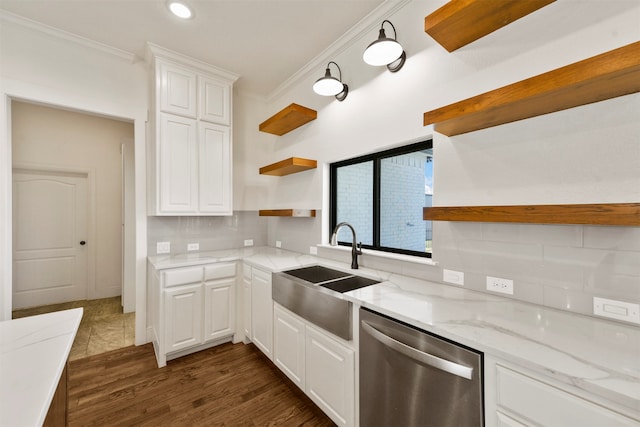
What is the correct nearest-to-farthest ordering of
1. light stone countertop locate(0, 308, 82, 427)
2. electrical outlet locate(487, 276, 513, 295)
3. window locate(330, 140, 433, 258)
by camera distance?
light stone countertop locate(0, 308, 82, 427), electrical outlet locate(487, 276, 513, 295), window locate(330, 140, 433, 258)

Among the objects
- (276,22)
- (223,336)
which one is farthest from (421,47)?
(223,336)

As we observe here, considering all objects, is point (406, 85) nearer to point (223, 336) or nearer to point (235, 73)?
point (235, 73)

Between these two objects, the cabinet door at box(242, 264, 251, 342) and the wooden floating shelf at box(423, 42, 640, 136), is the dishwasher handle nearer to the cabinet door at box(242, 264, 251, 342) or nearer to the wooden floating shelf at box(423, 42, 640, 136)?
the wooden floating shelf at box(423, 42, 640, 136)

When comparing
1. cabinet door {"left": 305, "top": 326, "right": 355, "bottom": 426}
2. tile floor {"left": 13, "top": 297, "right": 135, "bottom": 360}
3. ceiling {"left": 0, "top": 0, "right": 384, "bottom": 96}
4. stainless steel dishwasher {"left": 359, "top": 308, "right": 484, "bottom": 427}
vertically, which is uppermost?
ceiling {"left": 0, "top": 0, "right": 384, "bottom": 96}

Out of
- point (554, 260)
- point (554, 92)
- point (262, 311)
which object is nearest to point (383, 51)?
point (554, 92)

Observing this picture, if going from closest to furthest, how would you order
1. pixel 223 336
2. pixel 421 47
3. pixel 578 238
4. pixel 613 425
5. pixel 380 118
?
1. pixel 613 425
2. pixel 578 238
3. pixel 421 47
4. pixel 380 118
5. pixel 223 336

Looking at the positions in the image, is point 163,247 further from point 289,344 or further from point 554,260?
point 554,260

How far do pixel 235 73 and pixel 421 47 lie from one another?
2.12 m

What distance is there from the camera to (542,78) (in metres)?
1.07

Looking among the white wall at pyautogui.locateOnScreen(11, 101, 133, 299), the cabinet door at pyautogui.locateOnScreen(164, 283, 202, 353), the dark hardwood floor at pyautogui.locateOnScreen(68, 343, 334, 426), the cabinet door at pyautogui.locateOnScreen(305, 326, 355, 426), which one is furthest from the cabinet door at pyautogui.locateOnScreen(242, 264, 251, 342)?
the white wall at pyautogui.locateOnScreen(11, 101, 133, 299)

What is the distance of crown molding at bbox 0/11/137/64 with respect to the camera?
2176 mm

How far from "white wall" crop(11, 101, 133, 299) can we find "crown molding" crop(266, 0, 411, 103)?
118 inches

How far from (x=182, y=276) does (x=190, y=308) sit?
322 millimetres

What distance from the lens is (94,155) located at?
4035 mm
